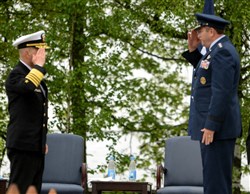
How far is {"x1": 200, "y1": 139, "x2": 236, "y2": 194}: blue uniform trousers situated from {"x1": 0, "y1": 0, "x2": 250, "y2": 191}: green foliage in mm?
5285

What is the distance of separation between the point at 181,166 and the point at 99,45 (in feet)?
12.0

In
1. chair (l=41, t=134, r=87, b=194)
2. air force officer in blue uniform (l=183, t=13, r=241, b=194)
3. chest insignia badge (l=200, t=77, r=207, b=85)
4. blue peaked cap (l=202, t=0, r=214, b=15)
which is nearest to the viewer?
air force officer in blue uniform (l=183, t=13, r=241, b=194)

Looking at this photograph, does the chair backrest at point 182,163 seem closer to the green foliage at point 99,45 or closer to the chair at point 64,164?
the chair at point 64,164

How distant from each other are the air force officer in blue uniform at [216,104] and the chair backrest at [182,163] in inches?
119

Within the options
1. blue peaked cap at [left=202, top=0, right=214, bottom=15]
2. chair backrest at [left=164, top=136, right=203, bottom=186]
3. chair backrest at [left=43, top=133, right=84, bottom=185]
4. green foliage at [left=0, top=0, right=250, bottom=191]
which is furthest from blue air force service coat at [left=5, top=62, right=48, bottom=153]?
green foliage at [left=0, top=0, right=250, bottom=191]

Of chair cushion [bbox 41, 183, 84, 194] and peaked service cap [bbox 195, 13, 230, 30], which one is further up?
peaked service cap [bbox 195, 13, 230, 30]

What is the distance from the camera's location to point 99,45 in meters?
12.0

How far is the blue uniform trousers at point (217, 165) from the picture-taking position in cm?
561

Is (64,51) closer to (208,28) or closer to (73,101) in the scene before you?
(73,101)

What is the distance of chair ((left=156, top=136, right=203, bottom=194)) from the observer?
871 cm

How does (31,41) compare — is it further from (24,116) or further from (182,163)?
Answer: (182,163)

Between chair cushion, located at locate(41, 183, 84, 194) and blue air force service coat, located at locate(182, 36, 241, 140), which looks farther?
chair cushion, located at locate(41, 183, 84, 194)

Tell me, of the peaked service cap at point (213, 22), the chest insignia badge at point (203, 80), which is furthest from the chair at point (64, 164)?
the peaked service cap at point (213, 22)

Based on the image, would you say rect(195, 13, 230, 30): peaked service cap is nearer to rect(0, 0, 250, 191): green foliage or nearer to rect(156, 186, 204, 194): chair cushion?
rect(156, 186, 204, 194): chair cushion
